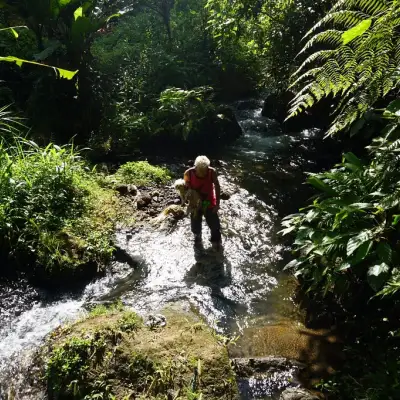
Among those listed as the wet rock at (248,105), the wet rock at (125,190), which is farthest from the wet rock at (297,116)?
the wet rock at (125,190)

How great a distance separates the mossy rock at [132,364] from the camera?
3160mm

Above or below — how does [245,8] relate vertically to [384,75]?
above

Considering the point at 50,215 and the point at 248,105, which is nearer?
the point at 50,215

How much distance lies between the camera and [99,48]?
14.2 meters

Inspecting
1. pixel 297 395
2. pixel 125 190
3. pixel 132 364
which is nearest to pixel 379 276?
pixel 297 395

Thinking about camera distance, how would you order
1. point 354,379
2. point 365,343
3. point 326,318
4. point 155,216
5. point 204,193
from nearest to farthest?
point 354,379 < point 365,343 < point 326,318 < point 204,193 < point 155,216

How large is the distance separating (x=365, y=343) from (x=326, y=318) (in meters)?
0.64

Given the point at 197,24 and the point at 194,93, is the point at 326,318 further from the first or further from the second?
the point at 197,24

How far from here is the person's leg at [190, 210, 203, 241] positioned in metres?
5.70

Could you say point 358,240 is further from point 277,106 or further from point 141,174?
point 277,106

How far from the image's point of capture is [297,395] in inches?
129

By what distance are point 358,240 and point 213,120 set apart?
7638 mm

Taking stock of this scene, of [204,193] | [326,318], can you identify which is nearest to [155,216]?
[204,193]

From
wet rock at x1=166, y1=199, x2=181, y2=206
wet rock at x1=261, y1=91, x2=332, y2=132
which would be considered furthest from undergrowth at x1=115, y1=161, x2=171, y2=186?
wet rock at x1=261, y1=91, x2=332, y2=132
